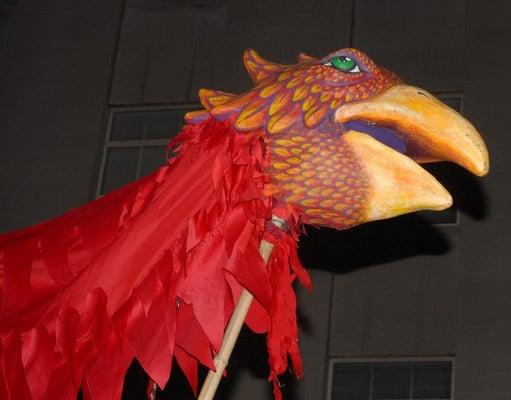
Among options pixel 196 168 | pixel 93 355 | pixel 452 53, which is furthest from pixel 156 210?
pixel 452 53

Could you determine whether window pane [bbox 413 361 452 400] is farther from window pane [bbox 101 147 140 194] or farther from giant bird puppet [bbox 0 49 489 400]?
giant bird puppet [bbox 0 49 489 400]

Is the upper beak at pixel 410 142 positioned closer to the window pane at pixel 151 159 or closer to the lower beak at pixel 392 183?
the lower beak at pixel 392 183

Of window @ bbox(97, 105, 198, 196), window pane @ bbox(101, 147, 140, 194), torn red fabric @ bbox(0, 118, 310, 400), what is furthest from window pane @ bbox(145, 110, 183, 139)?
torn red fabric @ bbox(0, 118, 310, 400)

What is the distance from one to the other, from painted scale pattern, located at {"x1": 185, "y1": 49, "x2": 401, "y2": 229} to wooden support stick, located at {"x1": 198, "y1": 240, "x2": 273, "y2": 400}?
157 mm

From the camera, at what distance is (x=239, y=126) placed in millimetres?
2646

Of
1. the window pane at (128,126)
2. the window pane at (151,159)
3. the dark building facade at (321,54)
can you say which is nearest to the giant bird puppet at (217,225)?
the dark building facade at (321,54)

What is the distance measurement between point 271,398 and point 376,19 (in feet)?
6.22

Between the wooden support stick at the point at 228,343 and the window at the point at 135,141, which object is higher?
the window at the point at 135,141

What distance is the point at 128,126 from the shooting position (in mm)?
6418

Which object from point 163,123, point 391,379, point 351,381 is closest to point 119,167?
point 163,123

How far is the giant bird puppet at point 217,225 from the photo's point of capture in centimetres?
244

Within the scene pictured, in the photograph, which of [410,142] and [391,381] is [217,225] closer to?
[410,142]

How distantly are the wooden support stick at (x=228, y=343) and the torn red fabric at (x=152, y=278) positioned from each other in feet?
0.07

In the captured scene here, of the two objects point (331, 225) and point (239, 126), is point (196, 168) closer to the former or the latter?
point (239, 126)
